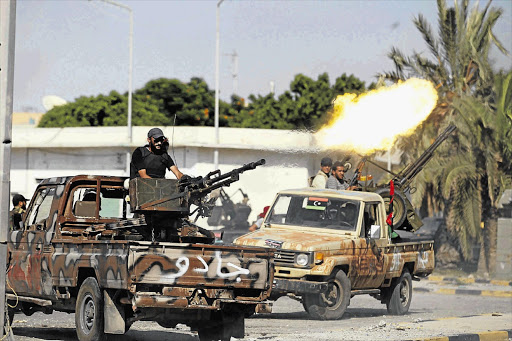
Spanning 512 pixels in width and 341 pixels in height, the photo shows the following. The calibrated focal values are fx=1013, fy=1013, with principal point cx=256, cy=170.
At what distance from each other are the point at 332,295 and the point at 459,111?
14501mm

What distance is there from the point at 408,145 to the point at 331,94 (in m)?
27.6

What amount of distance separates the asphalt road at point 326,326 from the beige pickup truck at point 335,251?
1.41ft

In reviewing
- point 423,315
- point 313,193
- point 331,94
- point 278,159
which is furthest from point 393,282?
point 331,94

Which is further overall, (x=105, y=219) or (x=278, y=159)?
(x=278, y=159)

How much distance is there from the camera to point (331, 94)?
59344mm

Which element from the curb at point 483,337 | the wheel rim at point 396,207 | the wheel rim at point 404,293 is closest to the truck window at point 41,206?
the curb at point 483,337

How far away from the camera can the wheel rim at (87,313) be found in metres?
11.7

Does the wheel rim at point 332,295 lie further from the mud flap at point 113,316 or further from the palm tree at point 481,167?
the palm tree at point 481,167

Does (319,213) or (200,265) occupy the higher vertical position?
(319,213)

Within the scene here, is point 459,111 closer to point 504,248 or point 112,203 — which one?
point 504,248

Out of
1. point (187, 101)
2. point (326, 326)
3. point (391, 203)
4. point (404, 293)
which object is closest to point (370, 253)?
point (391, 203)

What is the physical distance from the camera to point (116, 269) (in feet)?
35.8

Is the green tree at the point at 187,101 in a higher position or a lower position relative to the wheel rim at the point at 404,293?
higher

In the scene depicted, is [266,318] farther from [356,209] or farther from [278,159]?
[278,159]
